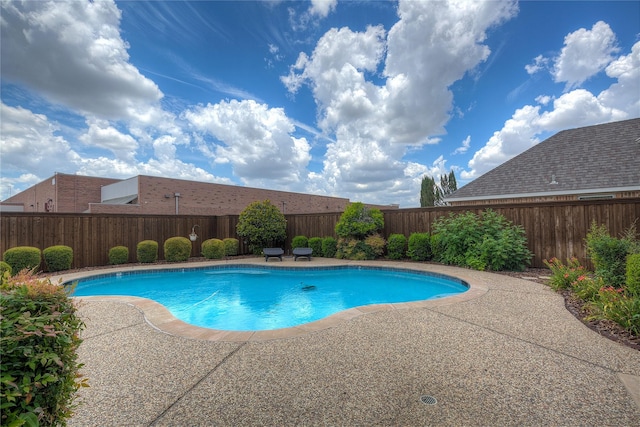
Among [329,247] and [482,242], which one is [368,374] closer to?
[482,242]

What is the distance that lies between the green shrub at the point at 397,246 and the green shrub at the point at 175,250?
7.86m

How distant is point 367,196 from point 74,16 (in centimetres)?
1667

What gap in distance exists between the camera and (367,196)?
19.1 metres

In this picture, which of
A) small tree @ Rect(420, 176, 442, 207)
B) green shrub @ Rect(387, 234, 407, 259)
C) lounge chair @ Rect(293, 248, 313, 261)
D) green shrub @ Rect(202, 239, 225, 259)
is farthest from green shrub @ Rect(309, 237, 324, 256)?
small tree @ Rect(420, 176, 442, 207)

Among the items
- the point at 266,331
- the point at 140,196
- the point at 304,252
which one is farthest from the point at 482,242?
the point at 140,196

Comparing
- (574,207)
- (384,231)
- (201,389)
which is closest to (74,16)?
(201,389)

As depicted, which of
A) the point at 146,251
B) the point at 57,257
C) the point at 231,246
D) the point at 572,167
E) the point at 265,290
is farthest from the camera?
the point at 231,246

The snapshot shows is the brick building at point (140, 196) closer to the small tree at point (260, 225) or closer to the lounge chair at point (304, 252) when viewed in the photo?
the small tree at point (260, 225)

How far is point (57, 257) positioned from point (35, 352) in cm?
1041

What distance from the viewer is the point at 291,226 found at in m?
13.4

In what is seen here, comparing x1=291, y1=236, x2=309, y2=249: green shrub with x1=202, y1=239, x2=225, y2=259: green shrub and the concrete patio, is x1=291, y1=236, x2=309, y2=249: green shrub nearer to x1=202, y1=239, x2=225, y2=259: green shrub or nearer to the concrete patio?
x1=202, y1=239, x2=225, y2=259: green shrub

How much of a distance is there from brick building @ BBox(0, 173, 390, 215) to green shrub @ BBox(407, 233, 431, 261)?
48.6ft

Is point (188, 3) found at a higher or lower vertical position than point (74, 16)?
higher

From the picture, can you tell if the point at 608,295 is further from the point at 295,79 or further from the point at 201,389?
the point at 295,79
